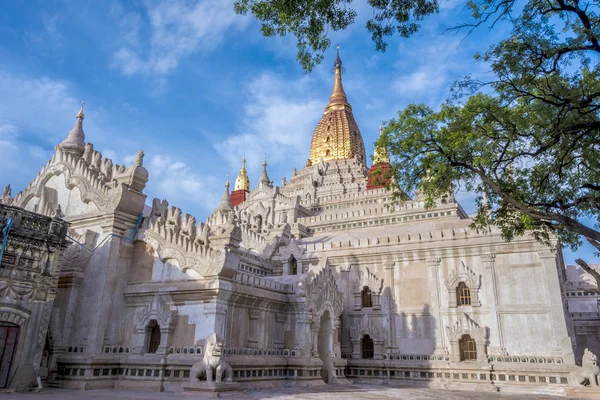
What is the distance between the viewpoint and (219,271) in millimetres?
18688

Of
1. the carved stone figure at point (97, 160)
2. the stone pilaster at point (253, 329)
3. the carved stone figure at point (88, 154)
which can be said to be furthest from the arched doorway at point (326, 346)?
the carved stone figure at point (88, 154)

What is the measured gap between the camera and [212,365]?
1700 centimetres

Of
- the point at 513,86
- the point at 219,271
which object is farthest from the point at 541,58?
the point at 219,271

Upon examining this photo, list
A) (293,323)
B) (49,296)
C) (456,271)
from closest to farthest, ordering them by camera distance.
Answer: (49,296)
(293,323)
(456,271)

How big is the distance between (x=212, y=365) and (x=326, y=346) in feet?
30.3

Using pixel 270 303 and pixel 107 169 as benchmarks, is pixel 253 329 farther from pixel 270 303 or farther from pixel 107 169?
pixel 107 169

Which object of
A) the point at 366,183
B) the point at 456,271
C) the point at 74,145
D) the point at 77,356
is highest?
the point at 366,183

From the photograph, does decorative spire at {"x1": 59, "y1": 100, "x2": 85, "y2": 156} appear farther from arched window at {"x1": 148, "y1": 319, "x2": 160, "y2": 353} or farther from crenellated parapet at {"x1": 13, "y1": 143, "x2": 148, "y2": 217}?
arched window at {"x1": 148, "y1": 319, "x2": 160, "y2": 353}

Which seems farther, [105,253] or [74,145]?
[74,145]

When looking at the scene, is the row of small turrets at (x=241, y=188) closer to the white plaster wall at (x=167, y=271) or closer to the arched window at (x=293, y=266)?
the arched window at (x=293, y=266)

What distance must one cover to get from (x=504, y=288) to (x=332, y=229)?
18.8 metres

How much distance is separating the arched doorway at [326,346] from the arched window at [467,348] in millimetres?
7290

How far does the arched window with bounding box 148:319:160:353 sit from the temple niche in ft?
0.16

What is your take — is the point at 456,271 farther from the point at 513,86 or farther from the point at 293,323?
the point at 513,86
